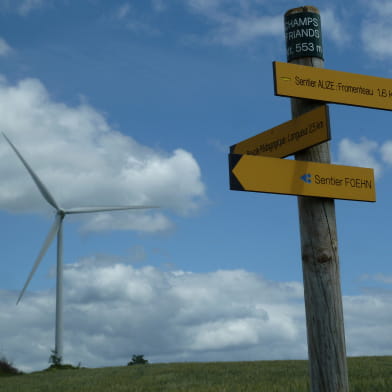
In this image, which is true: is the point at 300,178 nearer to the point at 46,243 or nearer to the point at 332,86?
the point at 332,86

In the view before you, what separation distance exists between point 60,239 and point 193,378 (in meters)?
23.5

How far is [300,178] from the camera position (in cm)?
804

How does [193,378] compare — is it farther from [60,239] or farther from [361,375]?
[60,239]

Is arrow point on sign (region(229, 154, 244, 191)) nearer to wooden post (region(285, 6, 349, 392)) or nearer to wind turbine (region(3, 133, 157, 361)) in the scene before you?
wooden post (region(285, 6, 349, 392))

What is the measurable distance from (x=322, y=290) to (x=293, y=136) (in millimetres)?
2295

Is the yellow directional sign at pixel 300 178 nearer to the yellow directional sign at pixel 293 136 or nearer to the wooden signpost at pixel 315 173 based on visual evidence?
the wooden signpost at pixel 315 173

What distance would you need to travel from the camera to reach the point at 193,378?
20406 mm

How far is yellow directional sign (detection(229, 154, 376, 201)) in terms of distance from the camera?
774 cm

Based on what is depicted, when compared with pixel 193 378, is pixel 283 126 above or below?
above

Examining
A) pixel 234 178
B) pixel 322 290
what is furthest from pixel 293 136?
pixel 322 290

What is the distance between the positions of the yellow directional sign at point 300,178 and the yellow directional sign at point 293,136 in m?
0.41

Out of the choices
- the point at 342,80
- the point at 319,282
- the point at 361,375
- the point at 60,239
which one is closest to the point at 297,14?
the point at 342,80

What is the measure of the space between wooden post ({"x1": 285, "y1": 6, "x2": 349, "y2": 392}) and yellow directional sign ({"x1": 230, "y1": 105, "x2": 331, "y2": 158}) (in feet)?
0.79

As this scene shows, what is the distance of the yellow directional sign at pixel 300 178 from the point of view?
7.74 metres
